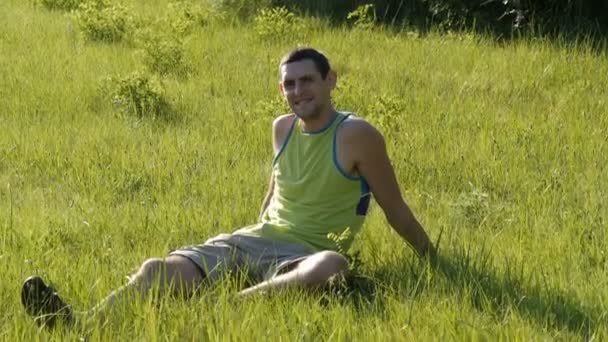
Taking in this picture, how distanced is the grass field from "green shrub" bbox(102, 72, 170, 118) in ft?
0.37

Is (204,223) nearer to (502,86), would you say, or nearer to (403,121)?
(403,121)

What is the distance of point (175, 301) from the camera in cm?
417

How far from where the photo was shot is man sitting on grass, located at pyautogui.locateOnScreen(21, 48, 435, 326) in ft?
15.0

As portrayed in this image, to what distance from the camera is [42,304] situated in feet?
13.0

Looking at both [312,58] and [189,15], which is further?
[189,15]

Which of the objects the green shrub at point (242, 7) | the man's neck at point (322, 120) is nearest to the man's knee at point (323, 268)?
the man's neck at point (322, 120)

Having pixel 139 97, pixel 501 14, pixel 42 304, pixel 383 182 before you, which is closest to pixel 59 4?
pixel 501 14

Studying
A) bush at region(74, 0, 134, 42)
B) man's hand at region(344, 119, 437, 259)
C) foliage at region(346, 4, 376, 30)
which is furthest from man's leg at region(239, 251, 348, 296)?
bush at region(74, 0, 134, 42)

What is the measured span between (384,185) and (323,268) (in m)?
0.56

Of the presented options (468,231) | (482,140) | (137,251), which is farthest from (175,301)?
(482,140)

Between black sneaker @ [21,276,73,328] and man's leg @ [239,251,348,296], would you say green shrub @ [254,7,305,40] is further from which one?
black sneaker @ [21,276,73,328]

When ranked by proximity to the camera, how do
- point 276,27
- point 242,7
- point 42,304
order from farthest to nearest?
point 242,7 → point 276,27 → point 42,304

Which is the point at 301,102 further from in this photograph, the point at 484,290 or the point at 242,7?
the point at 242,7

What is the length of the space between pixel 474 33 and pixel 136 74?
12.8 ft
